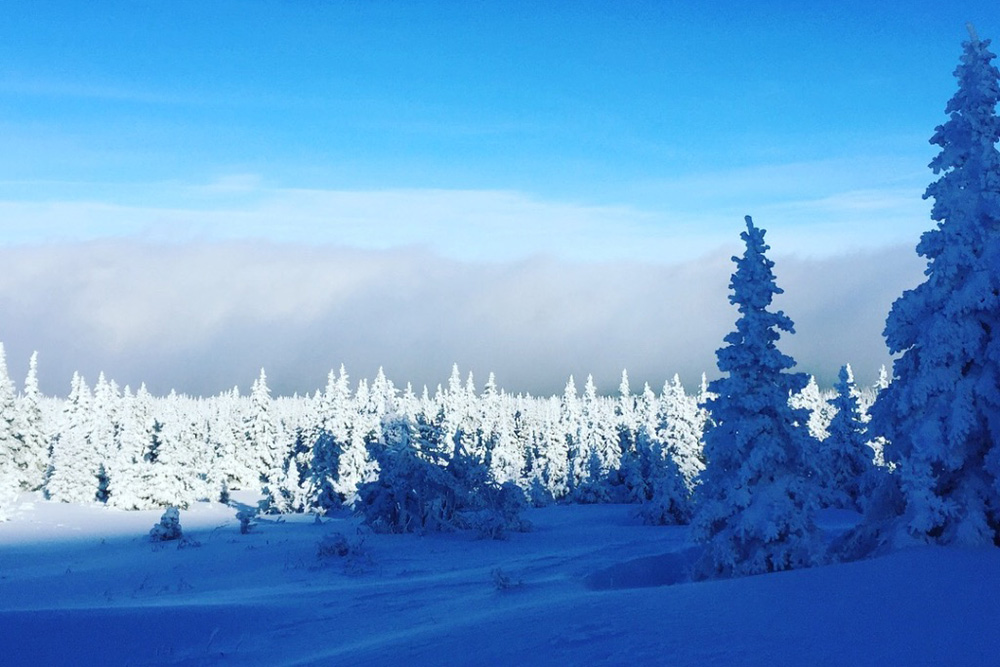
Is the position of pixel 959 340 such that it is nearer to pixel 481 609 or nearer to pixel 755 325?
pixel 755 325

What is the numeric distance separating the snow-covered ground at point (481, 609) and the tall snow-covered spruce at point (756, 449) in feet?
11.3

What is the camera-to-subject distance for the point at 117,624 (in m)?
13.2

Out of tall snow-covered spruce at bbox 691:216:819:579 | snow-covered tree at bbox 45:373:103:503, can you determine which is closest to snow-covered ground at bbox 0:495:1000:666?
tall snow-covered spruce at bbox 691:216:819:579

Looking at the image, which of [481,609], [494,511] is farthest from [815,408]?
[481,609]

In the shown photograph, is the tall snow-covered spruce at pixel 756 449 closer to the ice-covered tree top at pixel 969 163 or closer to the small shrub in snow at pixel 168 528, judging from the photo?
the ice-covered tree top at pixel 969 163

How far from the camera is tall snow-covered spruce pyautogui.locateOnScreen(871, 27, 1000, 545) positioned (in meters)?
13.2

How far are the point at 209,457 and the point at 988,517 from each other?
72.3 m

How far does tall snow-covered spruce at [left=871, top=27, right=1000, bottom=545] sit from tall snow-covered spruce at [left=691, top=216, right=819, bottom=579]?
2.36 meters

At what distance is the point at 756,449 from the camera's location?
52.7ft

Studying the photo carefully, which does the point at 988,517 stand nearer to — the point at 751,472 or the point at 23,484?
the point at 751,472

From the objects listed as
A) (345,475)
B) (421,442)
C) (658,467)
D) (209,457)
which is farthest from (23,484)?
(658,467)

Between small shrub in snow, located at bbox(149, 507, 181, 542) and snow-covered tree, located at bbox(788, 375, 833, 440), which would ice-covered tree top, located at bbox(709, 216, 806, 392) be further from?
snow-covered tree, located at bbox(788, 375, 833, 440)

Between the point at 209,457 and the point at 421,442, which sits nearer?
the point at 421,442

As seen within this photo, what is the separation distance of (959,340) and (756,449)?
4789 mm
